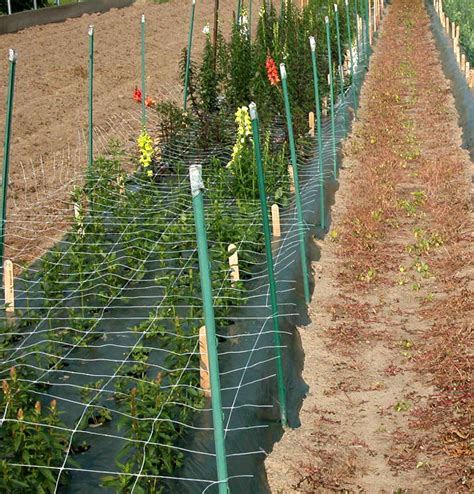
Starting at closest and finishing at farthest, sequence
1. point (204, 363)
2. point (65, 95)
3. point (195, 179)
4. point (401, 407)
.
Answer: point (195, 179) < point (204, 363) < point (401, 407) < point (65, 95)

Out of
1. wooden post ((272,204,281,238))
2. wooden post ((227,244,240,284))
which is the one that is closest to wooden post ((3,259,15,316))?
wooden post ((227,244,240,284))

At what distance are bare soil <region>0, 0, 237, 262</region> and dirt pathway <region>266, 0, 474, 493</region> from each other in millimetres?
2366

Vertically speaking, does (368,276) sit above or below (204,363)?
above

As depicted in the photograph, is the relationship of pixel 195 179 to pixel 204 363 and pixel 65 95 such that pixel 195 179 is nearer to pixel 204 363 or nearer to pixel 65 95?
pixel 204 363

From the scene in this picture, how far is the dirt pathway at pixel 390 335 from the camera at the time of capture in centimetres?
486

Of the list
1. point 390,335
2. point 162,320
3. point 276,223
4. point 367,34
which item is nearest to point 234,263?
A: point 162,320

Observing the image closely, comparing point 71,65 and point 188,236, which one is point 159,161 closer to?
point 188,236

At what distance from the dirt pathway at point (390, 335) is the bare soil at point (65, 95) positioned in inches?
93.1

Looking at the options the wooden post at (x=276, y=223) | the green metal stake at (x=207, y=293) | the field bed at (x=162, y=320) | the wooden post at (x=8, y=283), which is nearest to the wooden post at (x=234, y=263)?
the field bed at (x=162, y=320)

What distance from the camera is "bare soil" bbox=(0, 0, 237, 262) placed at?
28.6ft

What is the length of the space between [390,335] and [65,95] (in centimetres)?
898

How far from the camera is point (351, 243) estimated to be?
27.5 ft

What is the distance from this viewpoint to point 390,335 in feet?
21.5

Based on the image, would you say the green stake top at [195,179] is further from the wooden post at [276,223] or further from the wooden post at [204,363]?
the wooden post at [276,223]
